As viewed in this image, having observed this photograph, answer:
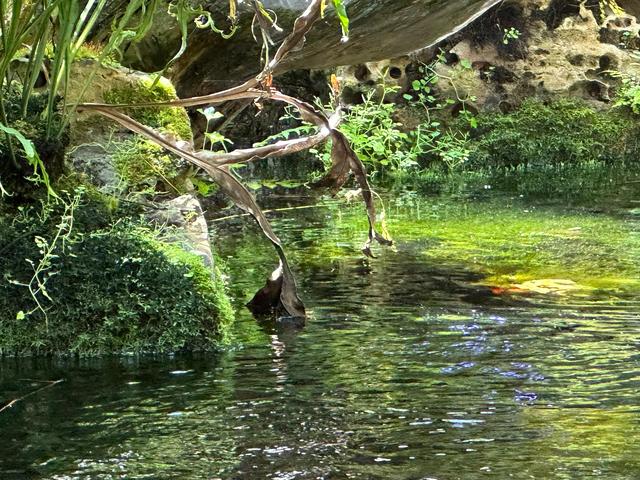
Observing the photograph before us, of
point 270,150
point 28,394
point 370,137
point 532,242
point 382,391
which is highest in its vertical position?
point 370,137

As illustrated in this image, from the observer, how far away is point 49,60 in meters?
5.48

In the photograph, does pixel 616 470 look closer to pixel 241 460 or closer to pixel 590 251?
pixel 241 460

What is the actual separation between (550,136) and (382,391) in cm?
1126

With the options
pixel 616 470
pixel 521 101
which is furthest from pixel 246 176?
pixel 616 470

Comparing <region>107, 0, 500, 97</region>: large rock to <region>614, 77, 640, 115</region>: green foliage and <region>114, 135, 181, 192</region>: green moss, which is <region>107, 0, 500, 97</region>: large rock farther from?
<region>614, 77, 640, 115</region>: green foliage

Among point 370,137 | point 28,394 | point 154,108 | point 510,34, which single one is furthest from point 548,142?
point 28,394

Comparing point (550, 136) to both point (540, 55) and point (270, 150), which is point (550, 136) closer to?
point (540, 55)

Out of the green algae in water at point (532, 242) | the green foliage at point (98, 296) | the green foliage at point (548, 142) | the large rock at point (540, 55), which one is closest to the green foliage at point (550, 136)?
the green foliage at point (548, 142)

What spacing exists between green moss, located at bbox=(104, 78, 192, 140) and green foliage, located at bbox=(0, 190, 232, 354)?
3.60 ft

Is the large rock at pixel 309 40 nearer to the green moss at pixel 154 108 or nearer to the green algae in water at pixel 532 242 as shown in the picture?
the green moss at pixel 154 108

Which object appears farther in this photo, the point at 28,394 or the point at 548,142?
the point at 548,142

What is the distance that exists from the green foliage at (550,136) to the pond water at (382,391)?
786 cm

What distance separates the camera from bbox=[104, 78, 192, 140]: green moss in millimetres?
5508

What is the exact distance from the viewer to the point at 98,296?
4449mm
